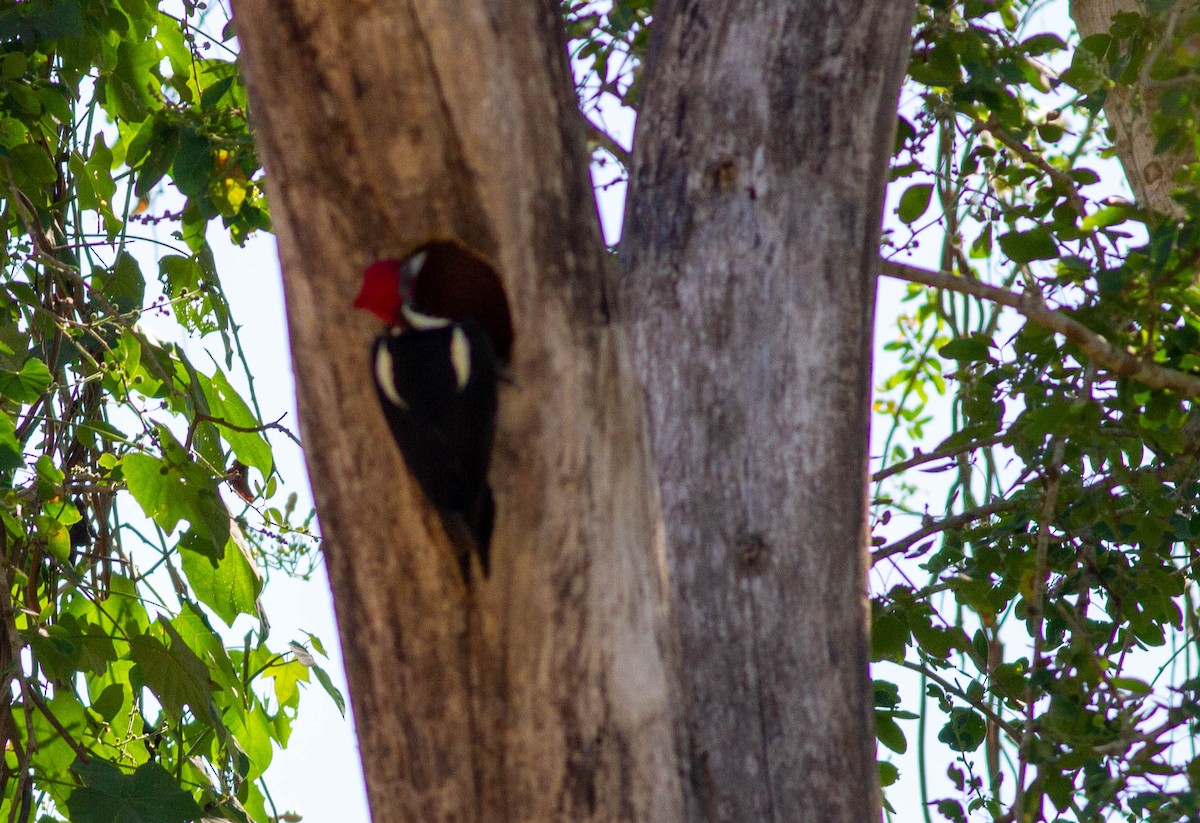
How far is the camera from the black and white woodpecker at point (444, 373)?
1.54 metres

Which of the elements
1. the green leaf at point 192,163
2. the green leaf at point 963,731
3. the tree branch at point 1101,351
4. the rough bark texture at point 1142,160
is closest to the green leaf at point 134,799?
the green leaf at point 192,163

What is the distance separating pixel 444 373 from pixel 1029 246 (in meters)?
1.44

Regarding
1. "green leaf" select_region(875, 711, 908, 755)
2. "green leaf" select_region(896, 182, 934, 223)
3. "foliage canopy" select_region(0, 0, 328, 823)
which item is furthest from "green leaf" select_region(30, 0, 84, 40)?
"green leaf" select_region(875, 711, 908, 755)

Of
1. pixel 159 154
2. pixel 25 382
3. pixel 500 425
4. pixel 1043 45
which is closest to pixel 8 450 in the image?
pixel 25 382

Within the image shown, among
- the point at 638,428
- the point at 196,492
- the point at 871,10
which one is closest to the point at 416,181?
the point at 638,428

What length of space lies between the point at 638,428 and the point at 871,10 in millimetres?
924

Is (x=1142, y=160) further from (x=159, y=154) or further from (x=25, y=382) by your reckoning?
(x=25, y=382)

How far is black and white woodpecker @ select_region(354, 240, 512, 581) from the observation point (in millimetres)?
1545

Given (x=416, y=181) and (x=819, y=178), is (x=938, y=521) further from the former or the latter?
(x=416, y=181)

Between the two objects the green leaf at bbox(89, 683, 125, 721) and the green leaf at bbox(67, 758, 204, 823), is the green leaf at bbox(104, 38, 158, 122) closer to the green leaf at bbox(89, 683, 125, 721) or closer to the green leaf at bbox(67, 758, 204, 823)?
the green leaf at bbox(89, 683, 125, 721)

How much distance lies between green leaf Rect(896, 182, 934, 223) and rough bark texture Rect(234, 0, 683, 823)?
1559 millimetres

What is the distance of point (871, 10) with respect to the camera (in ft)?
6.89

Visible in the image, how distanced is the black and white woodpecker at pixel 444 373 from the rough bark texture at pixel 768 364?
51 centimetres

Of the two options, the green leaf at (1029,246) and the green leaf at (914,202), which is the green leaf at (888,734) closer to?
the green leaf at (1029,246)
